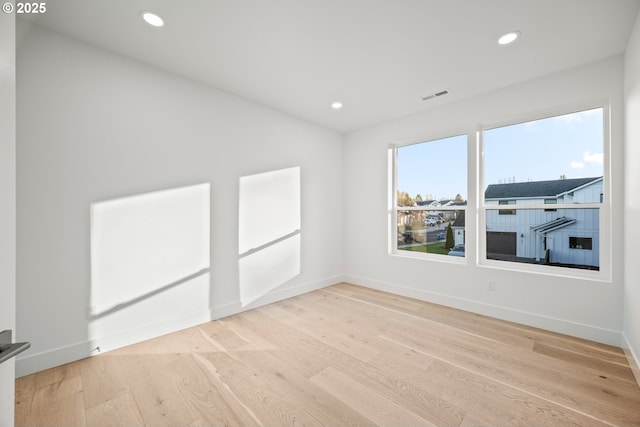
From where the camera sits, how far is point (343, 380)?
2031mm

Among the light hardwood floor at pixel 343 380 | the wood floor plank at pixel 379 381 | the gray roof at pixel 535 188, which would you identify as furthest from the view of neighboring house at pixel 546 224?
the wood floor plank at pixel 379 381

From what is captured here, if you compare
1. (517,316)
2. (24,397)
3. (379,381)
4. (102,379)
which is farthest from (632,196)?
(24,397)

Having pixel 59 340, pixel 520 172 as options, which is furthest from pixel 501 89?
pixel 59 340

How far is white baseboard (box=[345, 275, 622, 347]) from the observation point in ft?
8.38

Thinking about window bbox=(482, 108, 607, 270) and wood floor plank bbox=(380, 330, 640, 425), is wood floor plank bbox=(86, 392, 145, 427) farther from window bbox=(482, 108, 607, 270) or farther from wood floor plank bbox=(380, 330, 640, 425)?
window bbox=(482, 108, 607, 270)

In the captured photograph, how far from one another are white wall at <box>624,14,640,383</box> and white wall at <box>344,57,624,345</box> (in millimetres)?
137

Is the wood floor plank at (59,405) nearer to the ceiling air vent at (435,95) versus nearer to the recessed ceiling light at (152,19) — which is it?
the recessed ceiling light at (152,19)

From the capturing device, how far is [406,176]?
4.30m

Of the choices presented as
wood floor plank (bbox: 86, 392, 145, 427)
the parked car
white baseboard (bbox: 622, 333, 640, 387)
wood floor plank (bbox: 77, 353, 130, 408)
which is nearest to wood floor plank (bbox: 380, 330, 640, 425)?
white baseboard (bbox: 622, 333, 640, 387)

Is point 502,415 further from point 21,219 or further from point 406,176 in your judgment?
point 21,219

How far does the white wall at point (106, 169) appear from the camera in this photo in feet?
6.94

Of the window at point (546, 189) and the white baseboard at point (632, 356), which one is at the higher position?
the window at point (546, 189)

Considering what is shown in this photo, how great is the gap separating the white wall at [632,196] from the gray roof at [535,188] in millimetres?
468

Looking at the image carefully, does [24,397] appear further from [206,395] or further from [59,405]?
[206,395]
